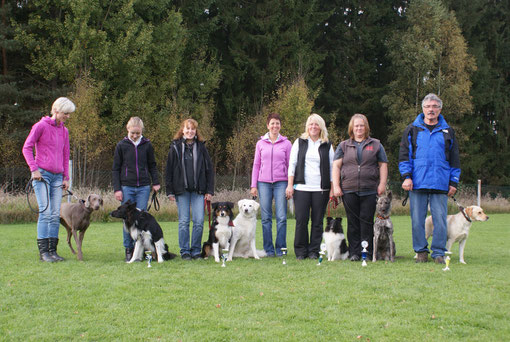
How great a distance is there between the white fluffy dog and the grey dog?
1.67 m

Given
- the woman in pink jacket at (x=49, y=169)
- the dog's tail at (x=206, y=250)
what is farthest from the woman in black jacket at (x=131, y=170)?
the dog's tail at (x=206, y=250)

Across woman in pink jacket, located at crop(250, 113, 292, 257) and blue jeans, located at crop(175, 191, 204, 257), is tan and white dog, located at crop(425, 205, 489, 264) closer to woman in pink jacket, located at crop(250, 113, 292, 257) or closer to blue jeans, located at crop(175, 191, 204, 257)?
woman in pink jacket, located at crop(250, 113, 292, 257)

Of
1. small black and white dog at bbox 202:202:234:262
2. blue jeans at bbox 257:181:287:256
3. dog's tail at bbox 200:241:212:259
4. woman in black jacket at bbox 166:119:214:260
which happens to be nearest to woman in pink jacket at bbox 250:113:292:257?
blue jeans at bbox 257:181:287:256

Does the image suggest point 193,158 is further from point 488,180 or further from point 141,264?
point 488,180

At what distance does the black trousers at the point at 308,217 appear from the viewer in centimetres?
639

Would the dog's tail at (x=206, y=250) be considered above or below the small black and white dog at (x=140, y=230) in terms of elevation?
below

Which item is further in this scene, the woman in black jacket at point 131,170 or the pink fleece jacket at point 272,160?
the pink fleece jacket at point 272,160

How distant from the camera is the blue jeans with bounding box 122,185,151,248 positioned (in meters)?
6.36

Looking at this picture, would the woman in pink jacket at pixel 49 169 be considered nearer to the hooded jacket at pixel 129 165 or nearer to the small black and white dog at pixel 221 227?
the hooded jacket at pixel 129 165

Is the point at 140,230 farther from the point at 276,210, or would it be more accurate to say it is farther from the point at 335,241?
the point at 335,241

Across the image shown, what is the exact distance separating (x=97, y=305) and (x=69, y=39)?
2085 cm

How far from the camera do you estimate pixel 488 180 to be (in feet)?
113

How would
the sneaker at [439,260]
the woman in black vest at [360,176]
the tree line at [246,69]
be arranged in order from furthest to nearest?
1. the tree line at [246,69]
2. the woman in black vest at [360,176]
3. the sneaker at [439,260]

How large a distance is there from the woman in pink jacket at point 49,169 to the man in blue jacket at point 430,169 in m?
4.44
